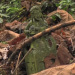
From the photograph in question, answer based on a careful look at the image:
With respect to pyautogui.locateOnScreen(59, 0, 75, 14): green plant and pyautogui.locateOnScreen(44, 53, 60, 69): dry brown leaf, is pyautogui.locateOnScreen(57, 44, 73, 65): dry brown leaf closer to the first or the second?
pyautogui.locateOnScreen(44, 53, 60, 69): dry brown leaf

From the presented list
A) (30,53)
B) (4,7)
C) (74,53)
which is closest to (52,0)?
(4,7)

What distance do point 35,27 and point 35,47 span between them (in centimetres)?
43

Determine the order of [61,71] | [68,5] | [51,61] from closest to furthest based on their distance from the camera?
[61,71]
[51,61]
[68,5]

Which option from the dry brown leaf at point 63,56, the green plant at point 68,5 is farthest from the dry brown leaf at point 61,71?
the green plant at point 68,5

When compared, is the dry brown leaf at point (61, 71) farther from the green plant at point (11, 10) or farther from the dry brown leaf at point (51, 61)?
the green plant at point (11, 10)

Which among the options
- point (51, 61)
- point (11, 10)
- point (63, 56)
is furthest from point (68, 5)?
point (51, 61)

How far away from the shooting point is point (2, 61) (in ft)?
13.5

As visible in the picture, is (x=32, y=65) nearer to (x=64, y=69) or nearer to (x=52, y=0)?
(x=64, y=69)

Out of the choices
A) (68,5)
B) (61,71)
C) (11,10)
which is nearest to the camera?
(61,71)

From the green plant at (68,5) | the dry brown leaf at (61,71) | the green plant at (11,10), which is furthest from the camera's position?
the green plant at (11,10)

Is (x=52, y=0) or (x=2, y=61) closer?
(x=2, y=61)

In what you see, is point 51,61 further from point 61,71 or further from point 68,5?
point 68,5

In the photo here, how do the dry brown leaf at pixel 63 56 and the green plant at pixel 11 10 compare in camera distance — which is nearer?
the dry brown leaf at pixel 63 56

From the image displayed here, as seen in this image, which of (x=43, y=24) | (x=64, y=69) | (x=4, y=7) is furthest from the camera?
(x=4, y=7)
